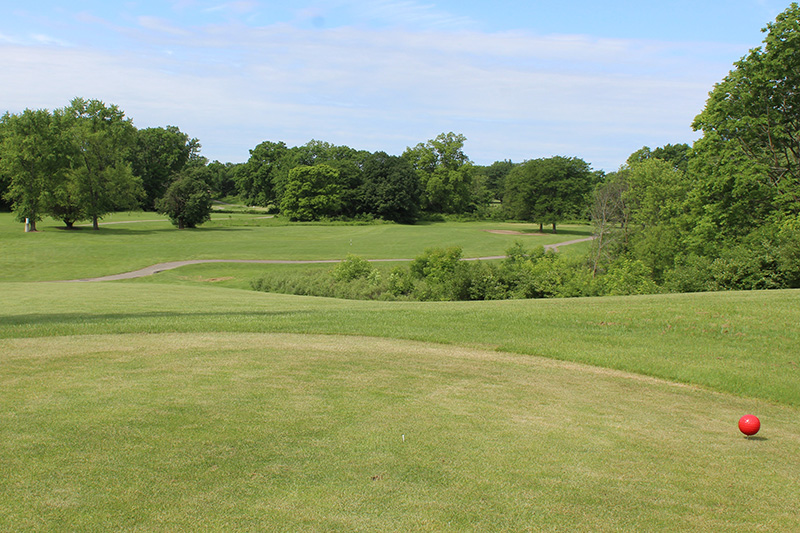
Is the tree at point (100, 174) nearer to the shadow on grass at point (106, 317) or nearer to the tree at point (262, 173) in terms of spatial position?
the tree at point (262, 173)

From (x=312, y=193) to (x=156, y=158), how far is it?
39.6 meters

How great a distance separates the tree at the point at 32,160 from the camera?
206 ft

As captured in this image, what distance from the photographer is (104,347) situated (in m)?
10.7

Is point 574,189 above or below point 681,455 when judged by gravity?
above

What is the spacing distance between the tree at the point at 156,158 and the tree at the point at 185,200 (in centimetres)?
4209

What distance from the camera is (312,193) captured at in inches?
4220

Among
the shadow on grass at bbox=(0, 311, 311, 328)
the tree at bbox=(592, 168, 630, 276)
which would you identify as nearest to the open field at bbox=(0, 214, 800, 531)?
the shadow on grass at bbox=(0, 311, 311, 328)

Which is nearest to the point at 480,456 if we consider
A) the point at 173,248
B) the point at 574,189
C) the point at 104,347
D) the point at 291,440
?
the point at 291,440

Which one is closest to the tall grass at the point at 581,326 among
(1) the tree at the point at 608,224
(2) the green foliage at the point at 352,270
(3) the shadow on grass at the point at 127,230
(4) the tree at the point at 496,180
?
(2) the green foliage at the point at 352,270

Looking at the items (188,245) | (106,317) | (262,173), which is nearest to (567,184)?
(188,245)

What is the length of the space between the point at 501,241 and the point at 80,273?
49.4 m

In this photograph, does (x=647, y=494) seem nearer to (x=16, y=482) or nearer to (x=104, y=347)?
(x=16, y=482)

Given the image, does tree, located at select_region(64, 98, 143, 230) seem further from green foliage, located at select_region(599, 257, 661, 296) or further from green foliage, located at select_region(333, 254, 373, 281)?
green foliage, located at select_region(599, 257, 661, 296)

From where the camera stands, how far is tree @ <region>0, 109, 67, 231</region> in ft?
206
